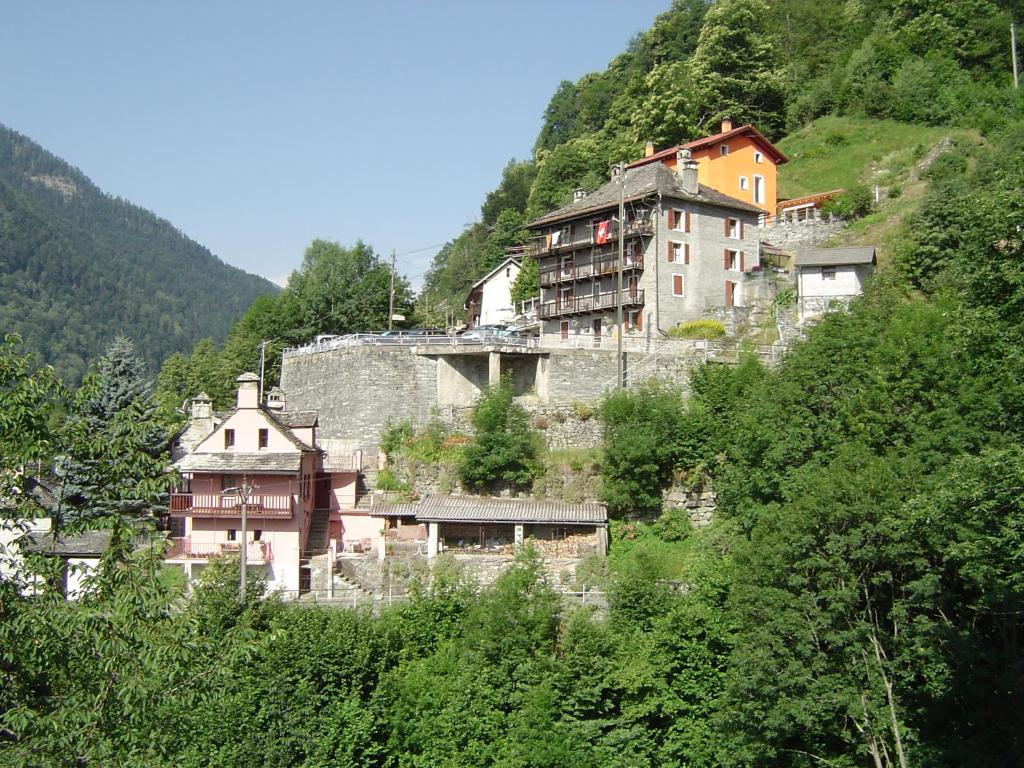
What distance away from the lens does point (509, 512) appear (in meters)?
32.8

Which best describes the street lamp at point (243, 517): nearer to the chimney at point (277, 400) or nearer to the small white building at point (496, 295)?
the chimney at point (277, 400)

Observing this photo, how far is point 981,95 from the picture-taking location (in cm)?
5762

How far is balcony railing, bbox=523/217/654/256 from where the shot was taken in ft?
144

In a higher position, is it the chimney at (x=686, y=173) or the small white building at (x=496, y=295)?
the chimney at (x=686, y=173)

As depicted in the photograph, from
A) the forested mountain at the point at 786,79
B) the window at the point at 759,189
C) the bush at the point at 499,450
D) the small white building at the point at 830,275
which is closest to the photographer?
the bush at the point at 499,450

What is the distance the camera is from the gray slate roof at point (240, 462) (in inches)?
1350

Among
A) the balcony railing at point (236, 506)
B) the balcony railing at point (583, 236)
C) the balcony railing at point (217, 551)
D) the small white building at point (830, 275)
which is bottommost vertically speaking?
the balcony railing at point (217, 551)

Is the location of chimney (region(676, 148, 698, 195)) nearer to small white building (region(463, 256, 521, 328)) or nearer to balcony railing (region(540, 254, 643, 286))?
balcony railing (region(540, 254, 643, 286))

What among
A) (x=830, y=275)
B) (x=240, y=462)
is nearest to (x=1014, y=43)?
(x=830, y=275)

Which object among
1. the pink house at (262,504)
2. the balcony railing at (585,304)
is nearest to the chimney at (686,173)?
the balcony railing at (585,304)

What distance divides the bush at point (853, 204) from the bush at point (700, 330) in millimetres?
11655

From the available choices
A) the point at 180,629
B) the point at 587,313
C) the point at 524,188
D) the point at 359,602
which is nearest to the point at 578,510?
the point at 359,602

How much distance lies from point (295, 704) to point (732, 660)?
10.7 metres

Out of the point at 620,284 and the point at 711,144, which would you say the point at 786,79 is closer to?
the point at 711,144
